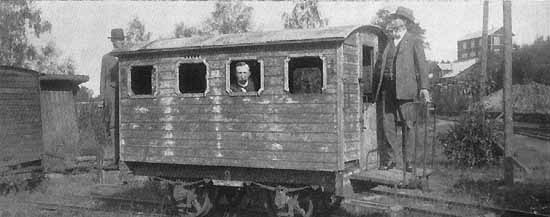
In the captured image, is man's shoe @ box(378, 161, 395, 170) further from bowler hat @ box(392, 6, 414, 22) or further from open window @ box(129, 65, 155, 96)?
open window @ box(129, 65, 155, 96)

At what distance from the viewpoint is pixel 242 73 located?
26.4 ft

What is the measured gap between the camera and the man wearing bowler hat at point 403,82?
312 inches

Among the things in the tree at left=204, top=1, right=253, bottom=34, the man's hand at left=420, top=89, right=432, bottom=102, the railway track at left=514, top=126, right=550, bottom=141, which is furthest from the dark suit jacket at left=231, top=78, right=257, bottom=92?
the tree at left=204, top=1, right=253, bottom=34

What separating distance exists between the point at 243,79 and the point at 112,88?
331cm

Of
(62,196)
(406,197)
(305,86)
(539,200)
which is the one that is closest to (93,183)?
(62,196)

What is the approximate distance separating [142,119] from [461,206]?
5.72 metres

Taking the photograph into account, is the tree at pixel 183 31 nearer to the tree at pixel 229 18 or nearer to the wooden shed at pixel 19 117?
the tree at pixel 229 18

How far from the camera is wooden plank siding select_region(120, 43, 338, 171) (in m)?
7.40

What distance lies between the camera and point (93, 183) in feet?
43.0

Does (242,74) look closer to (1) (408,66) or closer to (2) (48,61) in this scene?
(1) (408,66)

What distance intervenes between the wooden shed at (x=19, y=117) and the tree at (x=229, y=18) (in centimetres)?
2701

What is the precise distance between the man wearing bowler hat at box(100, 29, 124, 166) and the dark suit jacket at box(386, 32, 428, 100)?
4990 mm

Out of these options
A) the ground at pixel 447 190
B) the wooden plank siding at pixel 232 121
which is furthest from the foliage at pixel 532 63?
the wooden plank siding at pixel 232 121

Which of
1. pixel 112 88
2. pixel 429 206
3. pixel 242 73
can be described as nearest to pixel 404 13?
pixel 242 73
